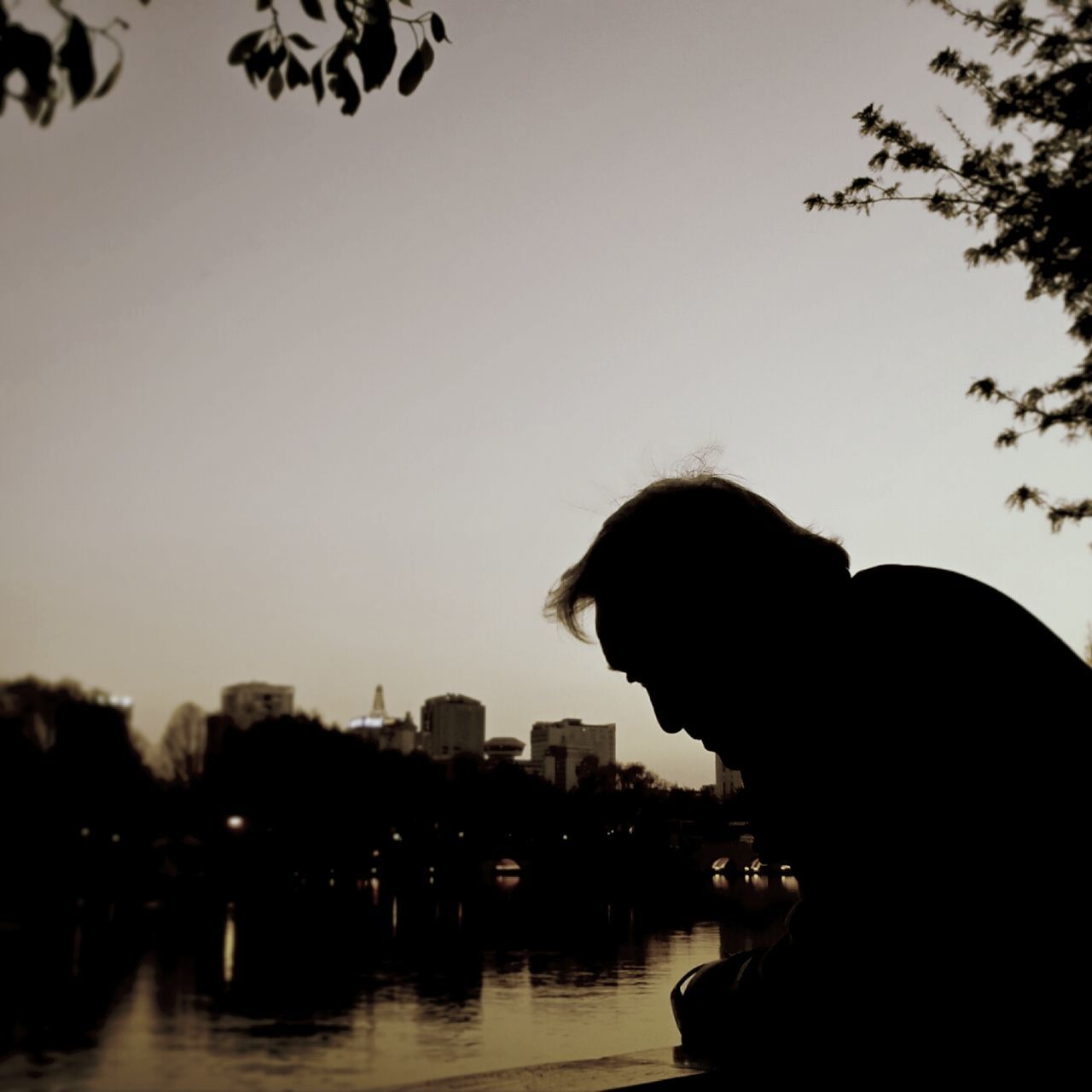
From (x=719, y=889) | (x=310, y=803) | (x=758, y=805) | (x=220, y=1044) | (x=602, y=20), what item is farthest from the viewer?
(x=719, y=889)

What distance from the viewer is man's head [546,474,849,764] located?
1.59 meters

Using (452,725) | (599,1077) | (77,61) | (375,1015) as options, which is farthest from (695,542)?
(452,725)

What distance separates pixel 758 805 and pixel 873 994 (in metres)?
0.33

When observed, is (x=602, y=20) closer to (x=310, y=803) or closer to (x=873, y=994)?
(x=873, y=994)

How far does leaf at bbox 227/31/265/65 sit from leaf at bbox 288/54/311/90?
0.29 ft


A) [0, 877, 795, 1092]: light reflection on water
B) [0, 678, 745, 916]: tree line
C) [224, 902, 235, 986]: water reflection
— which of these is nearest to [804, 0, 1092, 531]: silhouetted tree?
[0, 678, 745, 916]: tree line

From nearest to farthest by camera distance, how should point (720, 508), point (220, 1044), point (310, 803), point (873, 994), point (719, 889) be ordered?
1. point (873, 994)
2. point (720, 508)
3. point (220, 1044)
4. point (310, 803)
5. point (719, 889)

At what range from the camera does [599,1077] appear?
168cm

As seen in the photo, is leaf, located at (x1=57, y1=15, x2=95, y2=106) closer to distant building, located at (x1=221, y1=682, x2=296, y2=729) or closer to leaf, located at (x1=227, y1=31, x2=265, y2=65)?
leaf, located at (x1=227, y1=31, x2=265, y2=65)

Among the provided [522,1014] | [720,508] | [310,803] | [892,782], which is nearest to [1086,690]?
[892,782]

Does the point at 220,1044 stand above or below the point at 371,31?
below

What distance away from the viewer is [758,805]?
1.56m

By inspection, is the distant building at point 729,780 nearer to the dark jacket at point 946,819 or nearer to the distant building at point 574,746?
the dark jacket at point 946,819

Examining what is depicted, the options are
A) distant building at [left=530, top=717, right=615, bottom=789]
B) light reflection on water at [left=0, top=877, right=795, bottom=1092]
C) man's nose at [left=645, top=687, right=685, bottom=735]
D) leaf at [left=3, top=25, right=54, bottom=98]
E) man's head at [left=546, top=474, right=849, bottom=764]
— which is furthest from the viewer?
light reflection on water at [left=0, top=877, right=795, bottom=1092]
